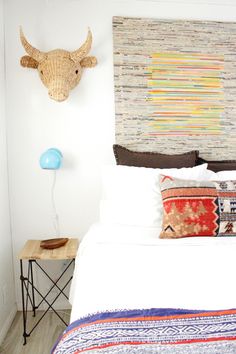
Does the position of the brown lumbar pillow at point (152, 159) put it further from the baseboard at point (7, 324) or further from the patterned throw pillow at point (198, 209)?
the baseboard at point (7, 324)

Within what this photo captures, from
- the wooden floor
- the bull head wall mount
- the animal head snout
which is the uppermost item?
the bull head wall mount

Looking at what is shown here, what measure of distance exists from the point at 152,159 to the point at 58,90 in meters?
0.85

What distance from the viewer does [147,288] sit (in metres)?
Answer: 1.16

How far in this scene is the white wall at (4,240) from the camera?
2.25 meters

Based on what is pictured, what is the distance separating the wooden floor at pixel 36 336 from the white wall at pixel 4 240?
70 millimetres

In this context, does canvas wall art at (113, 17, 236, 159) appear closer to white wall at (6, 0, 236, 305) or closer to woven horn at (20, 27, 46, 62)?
white wall at (6, 0, 236, 305)

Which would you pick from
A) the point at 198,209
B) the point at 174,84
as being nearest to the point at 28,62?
the point at 174,84

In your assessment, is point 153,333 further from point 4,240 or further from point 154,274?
point 4,240

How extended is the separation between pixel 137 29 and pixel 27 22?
86cm

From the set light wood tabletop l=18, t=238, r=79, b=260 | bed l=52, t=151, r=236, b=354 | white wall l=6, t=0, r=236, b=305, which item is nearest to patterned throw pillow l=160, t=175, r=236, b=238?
bed l=52, t=151, r=236, b=354

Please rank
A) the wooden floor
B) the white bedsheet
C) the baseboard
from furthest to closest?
the baseboard, the wooden floor, the white bedsheet

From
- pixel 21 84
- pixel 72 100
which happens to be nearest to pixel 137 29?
pixel 72 100

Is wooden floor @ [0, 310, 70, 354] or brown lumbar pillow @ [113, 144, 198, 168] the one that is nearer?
wooden floor @ [0, 310, 70, 354]

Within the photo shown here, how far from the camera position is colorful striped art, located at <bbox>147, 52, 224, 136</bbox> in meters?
2.53
